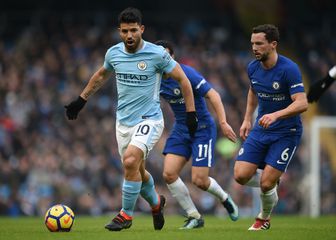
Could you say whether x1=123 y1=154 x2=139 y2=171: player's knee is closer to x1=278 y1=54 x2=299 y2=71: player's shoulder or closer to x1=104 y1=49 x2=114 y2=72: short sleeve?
x1=104 y1=49 x2=114 y2=72: short sleeve

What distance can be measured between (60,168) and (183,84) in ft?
32.3

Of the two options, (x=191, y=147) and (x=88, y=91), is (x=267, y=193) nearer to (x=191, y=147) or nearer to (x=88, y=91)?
(x=191, y=147)

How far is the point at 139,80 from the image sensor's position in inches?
392

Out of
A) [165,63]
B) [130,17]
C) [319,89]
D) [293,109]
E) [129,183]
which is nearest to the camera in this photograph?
[129,183]

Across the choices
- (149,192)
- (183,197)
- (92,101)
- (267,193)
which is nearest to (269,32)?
(267,193)

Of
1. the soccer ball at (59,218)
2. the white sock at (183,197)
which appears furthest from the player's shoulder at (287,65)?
the soccer ball at (59,218)

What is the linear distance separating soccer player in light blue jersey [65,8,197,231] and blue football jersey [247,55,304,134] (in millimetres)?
923

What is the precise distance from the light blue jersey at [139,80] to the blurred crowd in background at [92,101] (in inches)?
353

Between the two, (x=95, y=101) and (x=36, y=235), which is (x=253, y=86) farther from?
(x=95, y=101)

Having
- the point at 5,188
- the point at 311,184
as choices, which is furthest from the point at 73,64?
the point at 311,184

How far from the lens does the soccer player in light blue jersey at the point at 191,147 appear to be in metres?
11.4

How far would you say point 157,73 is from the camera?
10.1 m

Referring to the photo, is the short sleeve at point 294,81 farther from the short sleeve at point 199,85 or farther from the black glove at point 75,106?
the black glove at point 75,106

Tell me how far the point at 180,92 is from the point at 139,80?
63.3 inches
